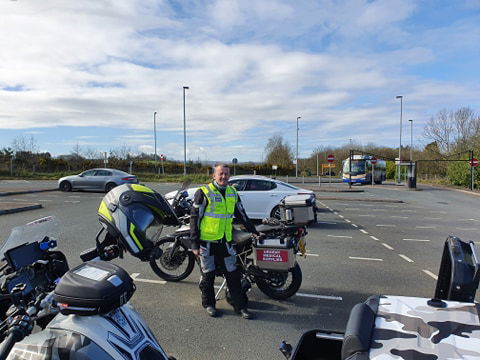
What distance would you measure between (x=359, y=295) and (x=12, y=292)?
449cm

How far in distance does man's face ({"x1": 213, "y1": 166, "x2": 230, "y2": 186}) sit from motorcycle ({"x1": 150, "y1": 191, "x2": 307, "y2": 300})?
690 mm

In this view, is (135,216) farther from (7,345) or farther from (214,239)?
(214,239)

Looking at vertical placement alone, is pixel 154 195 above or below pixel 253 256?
above

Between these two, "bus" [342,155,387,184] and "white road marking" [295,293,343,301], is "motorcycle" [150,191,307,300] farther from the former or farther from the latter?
"bus" [342,155,387,184]

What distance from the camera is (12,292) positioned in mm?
2035

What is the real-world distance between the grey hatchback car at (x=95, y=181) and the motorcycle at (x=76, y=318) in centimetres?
2007

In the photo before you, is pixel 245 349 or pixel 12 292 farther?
pixel 245 349

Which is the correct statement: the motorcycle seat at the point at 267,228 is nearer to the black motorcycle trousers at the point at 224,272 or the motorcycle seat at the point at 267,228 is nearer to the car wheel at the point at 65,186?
the black motorcycle trousers at the point at 224,272

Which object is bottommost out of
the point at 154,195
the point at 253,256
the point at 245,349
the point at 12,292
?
the point at 245,349

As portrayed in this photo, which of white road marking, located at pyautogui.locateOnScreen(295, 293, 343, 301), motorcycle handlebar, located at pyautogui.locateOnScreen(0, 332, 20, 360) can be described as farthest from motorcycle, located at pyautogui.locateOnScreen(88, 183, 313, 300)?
motorcycle handlebar, located at pyautogui.locateOnScreen(0, 332, 20, 360)

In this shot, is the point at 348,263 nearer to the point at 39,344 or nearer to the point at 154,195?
the point at 154,195

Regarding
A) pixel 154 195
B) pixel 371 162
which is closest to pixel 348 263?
pixel 154 195

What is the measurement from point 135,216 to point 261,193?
934cm

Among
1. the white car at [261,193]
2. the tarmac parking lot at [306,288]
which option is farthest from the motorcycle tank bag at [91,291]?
the white car at [261,193]
